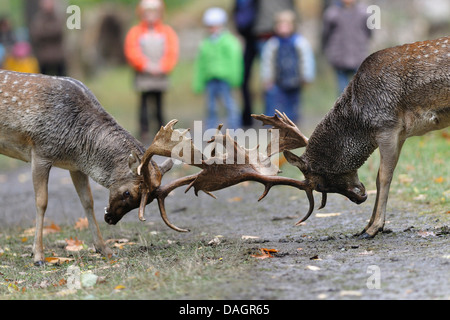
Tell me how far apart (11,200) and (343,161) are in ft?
17.7

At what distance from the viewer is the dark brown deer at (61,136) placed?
720cm

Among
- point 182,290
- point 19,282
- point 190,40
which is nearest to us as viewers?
point 182,290

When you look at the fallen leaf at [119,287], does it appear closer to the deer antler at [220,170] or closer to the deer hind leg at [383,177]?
the deer antler at [220,170]

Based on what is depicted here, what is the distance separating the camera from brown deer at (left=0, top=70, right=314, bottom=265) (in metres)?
6.99

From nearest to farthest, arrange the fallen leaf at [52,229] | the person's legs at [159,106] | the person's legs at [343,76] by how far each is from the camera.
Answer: the fallen leaf at [52,229] < the person's legs at [343,76] < the person's legs at [159,106]

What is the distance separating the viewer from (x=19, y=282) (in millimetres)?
6301

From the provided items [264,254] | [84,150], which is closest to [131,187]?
[84,150]

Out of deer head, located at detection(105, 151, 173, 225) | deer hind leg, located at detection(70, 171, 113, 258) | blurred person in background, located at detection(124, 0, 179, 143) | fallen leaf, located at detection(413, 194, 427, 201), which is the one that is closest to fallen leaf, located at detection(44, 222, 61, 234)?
deer hind leg, located at detection(70, 171, 113, 258)

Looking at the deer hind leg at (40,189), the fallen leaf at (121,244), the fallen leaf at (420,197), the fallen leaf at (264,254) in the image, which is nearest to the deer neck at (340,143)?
the fallen leaf at (264,254)

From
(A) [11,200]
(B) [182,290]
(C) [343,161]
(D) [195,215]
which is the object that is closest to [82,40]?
(A) [11,200]

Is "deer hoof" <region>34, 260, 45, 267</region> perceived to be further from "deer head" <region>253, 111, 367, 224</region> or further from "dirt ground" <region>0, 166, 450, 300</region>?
"deer head" <region>253, 111, 367, 224</region>

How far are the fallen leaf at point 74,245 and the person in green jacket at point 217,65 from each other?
6.19 m

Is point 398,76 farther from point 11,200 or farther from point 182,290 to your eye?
point 11,200

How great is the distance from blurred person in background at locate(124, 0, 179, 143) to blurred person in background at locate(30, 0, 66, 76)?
3.72 meters
